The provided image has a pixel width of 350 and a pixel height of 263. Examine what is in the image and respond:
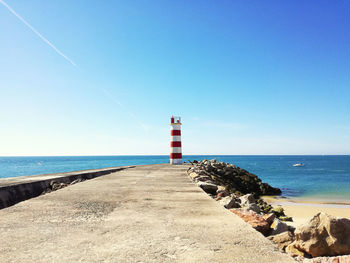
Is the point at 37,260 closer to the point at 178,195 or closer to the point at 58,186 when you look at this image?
the point at 178,195

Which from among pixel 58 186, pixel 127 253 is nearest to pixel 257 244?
pixel 127 253

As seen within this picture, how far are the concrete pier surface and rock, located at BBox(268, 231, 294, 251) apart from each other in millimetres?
265

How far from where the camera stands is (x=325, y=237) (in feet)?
6.35

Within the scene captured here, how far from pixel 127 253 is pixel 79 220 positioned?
1.01 m

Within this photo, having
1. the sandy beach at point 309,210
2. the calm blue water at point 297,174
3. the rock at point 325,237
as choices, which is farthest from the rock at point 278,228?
the calm blue water at point 297,174

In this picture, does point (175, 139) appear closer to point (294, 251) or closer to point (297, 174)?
point (294, 251)

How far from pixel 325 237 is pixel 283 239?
392 millimetres

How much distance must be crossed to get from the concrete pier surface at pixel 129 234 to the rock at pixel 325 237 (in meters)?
0.28

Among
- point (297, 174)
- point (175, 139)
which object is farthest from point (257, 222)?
point (297, 174)

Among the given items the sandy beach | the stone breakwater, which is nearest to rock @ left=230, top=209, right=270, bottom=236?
the stone breakwater

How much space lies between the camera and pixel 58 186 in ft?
20.3

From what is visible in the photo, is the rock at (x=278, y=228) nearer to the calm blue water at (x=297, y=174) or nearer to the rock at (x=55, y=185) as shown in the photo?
the rock at (x=55, y=185)

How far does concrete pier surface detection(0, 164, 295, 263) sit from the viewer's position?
1694mm

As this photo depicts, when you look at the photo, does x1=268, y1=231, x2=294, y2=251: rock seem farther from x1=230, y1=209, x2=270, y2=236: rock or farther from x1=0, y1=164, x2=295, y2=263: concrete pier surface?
x1=0, y1=164, x2=295, y2=263: concrete pier surface
